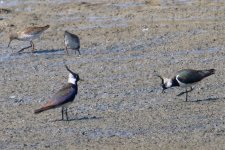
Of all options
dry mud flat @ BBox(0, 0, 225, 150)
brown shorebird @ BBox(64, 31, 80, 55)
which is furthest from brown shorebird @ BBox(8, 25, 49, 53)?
brown shorebird @ BBox(64, 31, 80, 55)

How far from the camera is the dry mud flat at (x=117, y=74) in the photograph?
1274 centimetres

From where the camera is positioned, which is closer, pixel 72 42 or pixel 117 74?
pixel 117 74

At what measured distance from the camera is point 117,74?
1702 cm

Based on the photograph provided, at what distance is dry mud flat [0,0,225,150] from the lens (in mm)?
12742

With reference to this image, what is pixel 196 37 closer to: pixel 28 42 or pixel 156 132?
pixel 28 42

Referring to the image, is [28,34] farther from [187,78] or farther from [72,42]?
[187,78]

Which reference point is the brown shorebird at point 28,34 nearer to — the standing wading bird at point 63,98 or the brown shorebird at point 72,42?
the brown shorebird at point 72,42

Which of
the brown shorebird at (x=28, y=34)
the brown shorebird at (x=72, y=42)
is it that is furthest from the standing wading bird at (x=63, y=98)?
the brown shorebird at (x=28, y=34)

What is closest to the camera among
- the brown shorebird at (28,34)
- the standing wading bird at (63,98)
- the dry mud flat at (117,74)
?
the dry mud flat at (117,74)

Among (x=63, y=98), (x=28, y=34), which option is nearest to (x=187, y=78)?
(x=63, y=98)

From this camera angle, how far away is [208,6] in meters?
24.7

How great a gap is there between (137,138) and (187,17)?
11006 millimetres

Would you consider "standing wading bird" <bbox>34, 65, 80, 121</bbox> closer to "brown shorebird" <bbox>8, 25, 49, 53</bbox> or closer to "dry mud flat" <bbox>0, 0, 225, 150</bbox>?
"dry mud flat" <bbox>0, 0, 225, 150</bbox>

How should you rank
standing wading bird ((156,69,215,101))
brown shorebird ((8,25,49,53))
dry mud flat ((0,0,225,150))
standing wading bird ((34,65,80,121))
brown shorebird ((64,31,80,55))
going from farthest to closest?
brown shorebird ((8,25,49,53)), brown shorebird ((64,31,80,55)), standing wading bird ((156,69,215,101)), standing wading bird ((34,65,80,121)), dry mud flat ((0,0,225,150))
